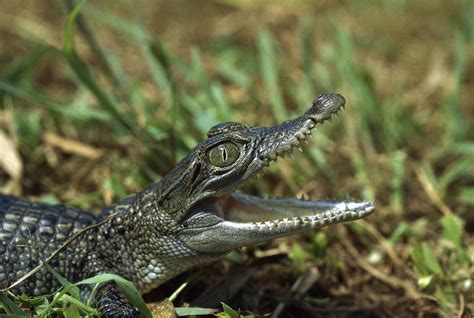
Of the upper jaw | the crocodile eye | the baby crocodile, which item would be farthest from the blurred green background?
the upper jaw

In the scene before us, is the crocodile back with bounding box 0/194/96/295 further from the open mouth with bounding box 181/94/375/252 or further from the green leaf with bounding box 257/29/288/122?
the green leaf with bounding box 257/29/288/122

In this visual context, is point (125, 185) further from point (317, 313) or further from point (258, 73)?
point (258, 73)

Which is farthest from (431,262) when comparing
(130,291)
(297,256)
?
(130,291)

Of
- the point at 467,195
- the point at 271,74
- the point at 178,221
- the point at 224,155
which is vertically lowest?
the point at 178,221

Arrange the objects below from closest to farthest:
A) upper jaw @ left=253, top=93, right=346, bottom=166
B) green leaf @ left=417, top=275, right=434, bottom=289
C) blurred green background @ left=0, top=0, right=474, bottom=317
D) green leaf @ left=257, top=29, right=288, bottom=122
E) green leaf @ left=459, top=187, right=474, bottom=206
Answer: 1. upper jaw @ left=253, top=93, right=346, bottom=166
2. green leaf @ left=417, top=275, right=434, bottom=289
3. blurred green background @ left=0, top=0, right=474, bottom=317
4. green leaf @ left=459, top=187, right=474, bottom=206
5. green leaf @ left=257, top=29, right=288, bottom=122

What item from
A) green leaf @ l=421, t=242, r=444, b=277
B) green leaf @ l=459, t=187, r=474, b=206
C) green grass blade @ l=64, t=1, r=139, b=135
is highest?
green grass blade @ l=64, t=1, r=139, b=135

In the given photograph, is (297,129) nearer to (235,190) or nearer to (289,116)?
(235,190)

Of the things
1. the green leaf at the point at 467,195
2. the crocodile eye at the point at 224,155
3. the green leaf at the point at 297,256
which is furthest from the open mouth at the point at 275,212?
the green leaf at the point at 467,195

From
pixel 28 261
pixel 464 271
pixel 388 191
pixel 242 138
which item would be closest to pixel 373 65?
pixel 388 191

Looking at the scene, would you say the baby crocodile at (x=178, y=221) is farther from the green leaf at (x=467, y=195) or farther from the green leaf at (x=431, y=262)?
the green leaf at (x=467, y=195)
